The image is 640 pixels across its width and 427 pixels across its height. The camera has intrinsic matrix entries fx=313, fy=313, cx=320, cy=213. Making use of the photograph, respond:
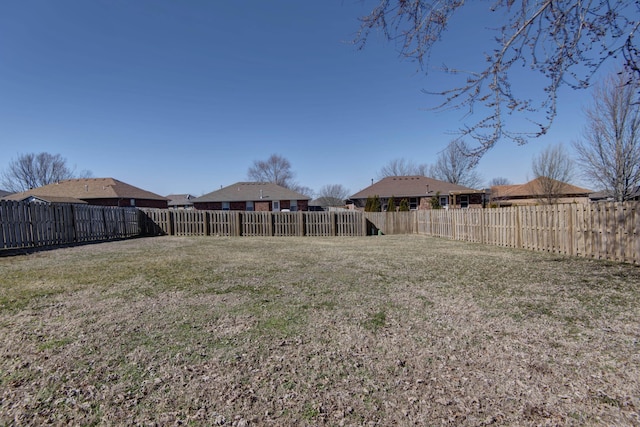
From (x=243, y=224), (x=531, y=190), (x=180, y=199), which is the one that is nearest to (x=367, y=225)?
(x=243, y=224)

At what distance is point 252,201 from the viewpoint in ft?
111

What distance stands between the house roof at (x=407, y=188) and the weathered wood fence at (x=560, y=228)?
17.5 m

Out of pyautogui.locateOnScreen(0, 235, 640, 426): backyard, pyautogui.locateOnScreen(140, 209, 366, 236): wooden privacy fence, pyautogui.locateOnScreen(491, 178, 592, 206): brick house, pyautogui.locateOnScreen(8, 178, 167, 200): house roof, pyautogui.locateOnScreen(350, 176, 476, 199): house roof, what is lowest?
pyautogui.locateOnScreen(0, 235, 640, 426): backyard

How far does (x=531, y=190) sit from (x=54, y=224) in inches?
1400

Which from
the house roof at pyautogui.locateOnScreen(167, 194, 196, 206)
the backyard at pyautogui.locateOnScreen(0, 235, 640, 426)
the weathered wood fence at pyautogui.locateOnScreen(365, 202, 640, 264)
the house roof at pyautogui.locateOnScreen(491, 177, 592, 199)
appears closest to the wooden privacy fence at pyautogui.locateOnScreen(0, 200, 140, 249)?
the backyard at pyautogui.locateOnScreen(0, 235, 640, 426)

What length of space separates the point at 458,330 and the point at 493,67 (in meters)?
3.74

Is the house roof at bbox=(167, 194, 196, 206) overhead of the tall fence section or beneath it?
overhead

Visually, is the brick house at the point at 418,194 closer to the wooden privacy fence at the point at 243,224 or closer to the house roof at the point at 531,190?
the house roof at the point at 531,190

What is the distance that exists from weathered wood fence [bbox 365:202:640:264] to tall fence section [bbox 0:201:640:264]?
0.02 metres

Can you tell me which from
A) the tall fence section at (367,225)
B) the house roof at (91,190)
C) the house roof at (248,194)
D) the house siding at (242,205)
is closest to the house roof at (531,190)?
the tall fence section at (367,225)

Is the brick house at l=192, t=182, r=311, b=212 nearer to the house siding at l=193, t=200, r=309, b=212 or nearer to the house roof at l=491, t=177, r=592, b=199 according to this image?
the house siding at l=193, t=200, r=309, b=212

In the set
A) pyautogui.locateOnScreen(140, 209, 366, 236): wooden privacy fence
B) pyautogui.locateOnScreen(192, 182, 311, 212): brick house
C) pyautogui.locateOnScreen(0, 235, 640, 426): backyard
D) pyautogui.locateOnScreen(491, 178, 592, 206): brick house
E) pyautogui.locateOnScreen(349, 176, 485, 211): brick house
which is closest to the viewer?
pyautogui.locateOnScreen(0, 235, 640, 426): backyard

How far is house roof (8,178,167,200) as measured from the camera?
1323 inches

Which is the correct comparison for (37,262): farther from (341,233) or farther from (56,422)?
(341,233)
